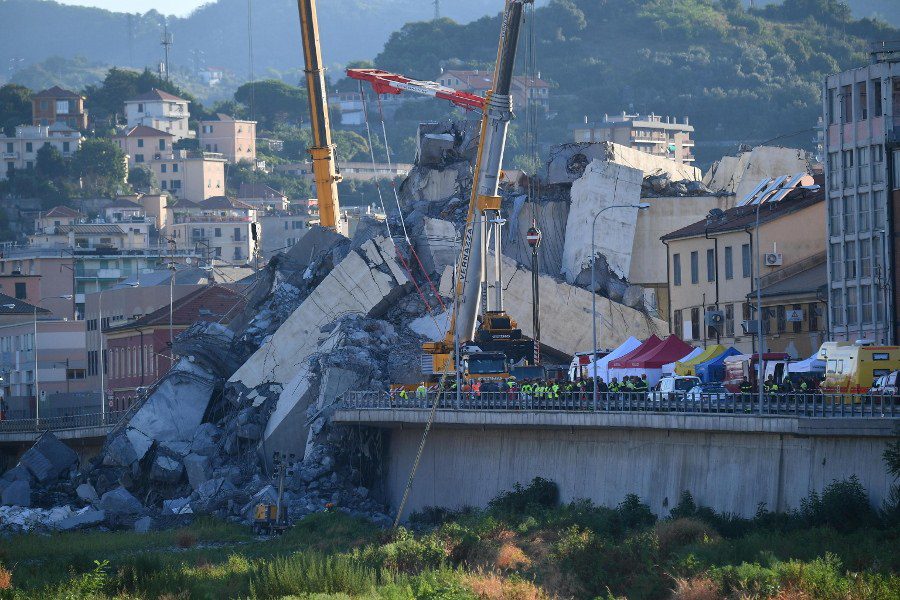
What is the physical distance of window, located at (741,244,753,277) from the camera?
73.5m

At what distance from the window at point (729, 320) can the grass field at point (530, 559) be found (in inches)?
656

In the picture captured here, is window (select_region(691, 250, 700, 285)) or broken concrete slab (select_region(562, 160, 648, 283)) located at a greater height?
broken concrete slab (select_region(562, 160, 648, 283))

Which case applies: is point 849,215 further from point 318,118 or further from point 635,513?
point 318,118

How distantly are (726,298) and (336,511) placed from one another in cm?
1881

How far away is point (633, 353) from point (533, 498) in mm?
8622

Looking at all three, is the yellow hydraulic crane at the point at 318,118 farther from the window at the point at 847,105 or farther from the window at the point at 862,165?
the window at the point at 862,165

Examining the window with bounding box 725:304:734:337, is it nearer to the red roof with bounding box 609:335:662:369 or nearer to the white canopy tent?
the white canopy tent

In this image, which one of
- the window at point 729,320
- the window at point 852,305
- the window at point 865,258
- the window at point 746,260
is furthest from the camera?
the window at point 729,320

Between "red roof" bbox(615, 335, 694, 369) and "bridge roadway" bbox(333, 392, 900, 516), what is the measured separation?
17.0ft

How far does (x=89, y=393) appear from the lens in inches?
4486

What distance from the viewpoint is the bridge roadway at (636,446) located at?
47.9 metres

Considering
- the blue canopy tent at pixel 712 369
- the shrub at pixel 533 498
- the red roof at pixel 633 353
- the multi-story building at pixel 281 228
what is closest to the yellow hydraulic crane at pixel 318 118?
the red roof at pixel 633 353

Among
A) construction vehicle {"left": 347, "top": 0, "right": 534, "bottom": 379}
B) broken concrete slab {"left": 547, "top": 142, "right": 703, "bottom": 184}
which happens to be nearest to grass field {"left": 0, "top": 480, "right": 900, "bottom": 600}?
construction vehicle {"left": 347, "top": 0, "right": 534, "bottom": 379}

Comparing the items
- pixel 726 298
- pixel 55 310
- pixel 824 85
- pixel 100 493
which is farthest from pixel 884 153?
pixel 55 310
